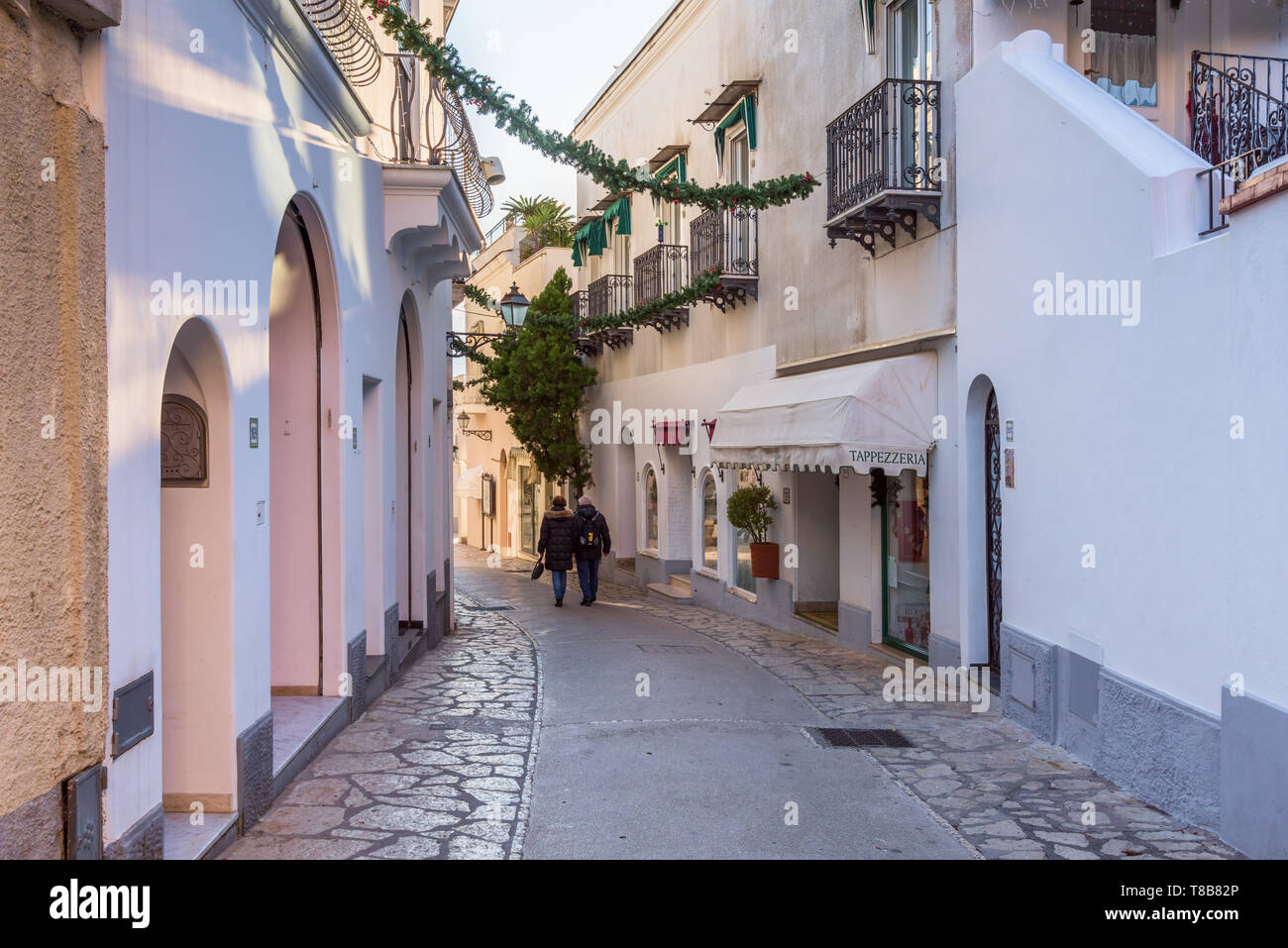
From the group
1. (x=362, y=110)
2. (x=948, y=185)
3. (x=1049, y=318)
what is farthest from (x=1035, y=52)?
(x=362, y=110)

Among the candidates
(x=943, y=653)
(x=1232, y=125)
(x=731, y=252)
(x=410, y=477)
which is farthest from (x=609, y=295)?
(x=1232, y=125)

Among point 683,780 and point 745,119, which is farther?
point 745,119

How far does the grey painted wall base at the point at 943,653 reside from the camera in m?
10.8

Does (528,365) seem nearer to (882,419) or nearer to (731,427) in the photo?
(731,427)

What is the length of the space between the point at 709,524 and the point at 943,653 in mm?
8799

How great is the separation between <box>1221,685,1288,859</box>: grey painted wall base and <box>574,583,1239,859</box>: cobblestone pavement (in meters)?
0.22

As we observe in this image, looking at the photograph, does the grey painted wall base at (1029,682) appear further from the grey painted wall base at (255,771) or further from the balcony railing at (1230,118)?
the grey painted wall base at (255,771)

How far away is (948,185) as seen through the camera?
35.7ft

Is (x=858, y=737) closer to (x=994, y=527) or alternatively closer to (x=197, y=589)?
(x=994, y=527)

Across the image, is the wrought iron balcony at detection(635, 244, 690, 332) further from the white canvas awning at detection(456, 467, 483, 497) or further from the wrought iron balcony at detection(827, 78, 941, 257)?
the white canvas awning at detection(456, 467, 483, 497)

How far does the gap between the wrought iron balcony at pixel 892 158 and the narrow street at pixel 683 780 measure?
487cm

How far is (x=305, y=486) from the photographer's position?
8.95 meters

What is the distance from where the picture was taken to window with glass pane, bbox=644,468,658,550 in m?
23.1

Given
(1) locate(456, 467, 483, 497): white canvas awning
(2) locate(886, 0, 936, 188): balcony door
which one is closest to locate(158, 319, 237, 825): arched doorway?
(2) locate(886, 0, 936, 188): balcony door
